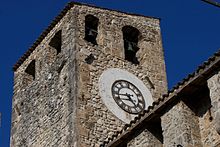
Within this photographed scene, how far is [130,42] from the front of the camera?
756 inches

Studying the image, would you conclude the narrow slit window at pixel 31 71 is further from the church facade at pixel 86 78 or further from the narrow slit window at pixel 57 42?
the narrow slit window at pixel 57 42

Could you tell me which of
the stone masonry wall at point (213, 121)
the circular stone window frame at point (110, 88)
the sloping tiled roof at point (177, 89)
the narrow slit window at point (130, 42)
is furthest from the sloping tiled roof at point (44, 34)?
the stone masonry wall at point (213, 121)

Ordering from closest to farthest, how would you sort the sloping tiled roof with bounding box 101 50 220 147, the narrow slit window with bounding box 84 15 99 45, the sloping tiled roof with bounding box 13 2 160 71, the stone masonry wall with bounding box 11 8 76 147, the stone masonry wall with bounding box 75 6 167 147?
the sloping tiled roof with bounding box 101 50 220 147
the stone masonry wall with bounding box 75 6 167 147
the stone masonry wall with bounding box 11 8 76 147
the narrow slit window with bounding box 84 15 99 45
the sloping tiled roof with bounding box 13 2 160 71

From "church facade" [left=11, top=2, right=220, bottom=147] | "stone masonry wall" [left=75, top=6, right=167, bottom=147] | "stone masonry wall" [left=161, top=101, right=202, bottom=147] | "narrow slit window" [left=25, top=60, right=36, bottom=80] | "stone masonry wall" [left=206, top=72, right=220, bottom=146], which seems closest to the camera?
"stone masonry wall" [left=206, top=72, right=220, bottom=146]

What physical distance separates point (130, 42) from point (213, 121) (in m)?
8.86

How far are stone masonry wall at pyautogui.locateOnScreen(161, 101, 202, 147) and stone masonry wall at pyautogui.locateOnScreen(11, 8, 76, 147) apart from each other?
4566 mm

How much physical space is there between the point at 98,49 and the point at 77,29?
0.76m

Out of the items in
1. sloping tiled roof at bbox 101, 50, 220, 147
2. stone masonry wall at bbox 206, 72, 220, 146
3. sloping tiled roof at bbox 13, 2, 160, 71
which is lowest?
stone masonry wall at bbox 206, 72, 220, 146

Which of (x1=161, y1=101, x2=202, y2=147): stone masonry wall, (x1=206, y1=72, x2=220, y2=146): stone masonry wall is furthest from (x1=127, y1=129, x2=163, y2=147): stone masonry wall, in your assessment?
(x1=206, y1=72, x2=220, y2=146): stone masonry wall

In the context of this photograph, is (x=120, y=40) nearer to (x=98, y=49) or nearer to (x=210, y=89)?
(x=98, y=49)

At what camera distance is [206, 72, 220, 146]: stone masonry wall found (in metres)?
10.4

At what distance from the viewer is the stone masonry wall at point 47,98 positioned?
1634cm

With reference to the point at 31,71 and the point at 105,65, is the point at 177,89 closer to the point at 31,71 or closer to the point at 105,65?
the point at 105,65

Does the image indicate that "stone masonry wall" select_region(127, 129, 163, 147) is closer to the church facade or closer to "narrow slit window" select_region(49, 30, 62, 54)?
the church facade
